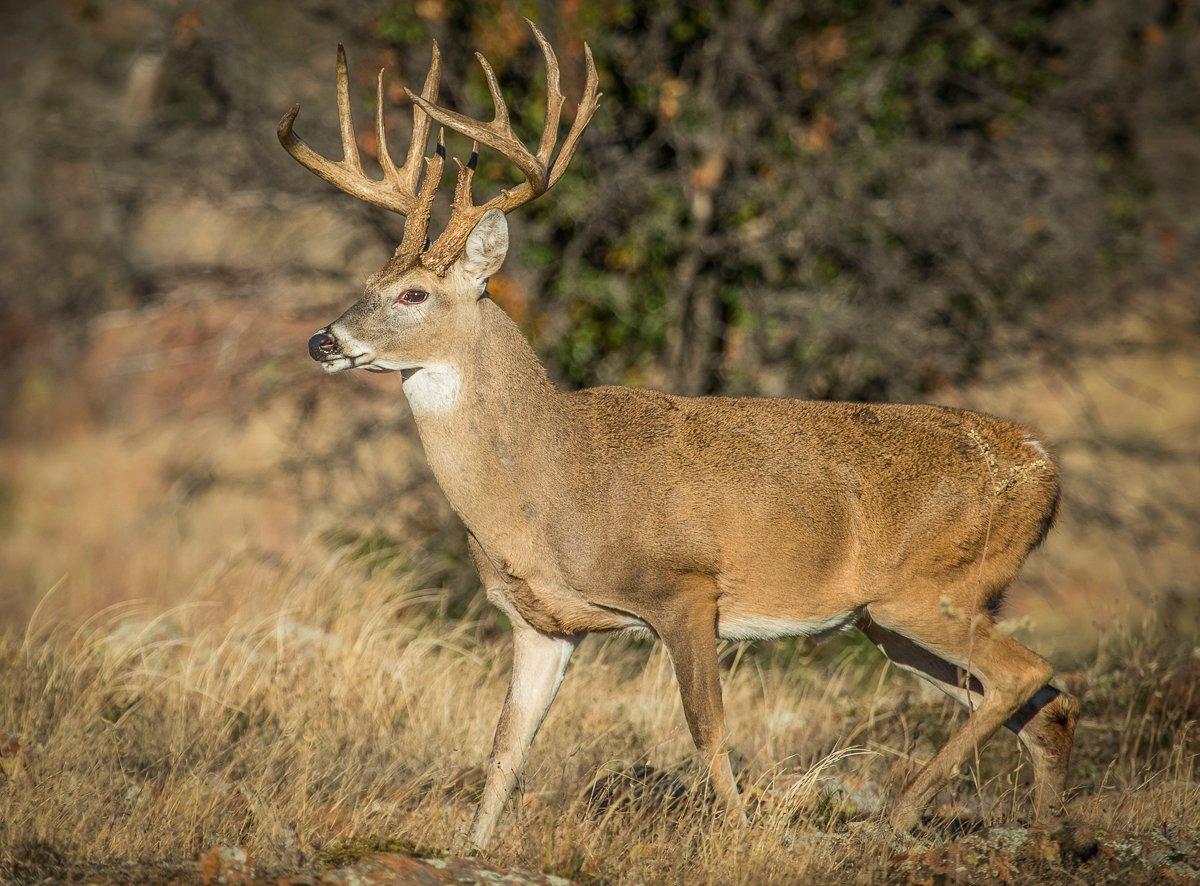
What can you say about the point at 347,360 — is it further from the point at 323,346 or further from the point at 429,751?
the point at 429,751

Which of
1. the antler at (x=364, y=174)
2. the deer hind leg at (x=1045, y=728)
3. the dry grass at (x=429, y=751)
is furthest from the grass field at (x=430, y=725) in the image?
the antler at (x=364, y=174)

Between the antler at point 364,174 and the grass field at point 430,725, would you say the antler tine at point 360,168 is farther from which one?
the grass field at point 430,725

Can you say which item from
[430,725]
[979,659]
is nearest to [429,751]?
[430,725]

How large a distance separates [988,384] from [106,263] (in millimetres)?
6126

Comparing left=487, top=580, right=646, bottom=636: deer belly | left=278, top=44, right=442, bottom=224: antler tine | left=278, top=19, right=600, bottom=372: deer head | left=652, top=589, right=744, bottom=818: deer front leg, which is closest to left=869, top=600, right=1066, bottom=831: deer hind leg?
left=652, top=589, right=744, bottom=818: deer front leg

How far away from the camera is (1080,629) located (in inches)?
435

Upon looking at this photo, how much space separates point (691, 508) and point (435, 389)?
1.09m

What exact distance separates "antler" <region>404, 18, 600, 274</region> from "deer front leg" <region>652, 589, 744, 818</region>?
65.0 inches

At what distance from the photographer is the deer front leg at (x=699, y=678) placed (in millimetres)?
5148

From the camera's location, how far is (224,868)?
13.8 ft

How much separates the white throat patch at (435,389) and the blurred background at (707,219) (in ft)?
10.6

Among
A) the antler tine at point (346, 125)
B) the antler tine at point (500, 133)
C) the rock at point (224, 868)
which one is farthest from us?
the antler tine at point (346, 125)

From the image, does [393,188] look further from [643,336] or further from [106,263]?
[106,263]

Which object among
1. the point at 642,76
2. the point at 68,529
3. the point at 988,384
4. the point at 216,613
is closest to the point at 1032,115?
the point at 988,384
